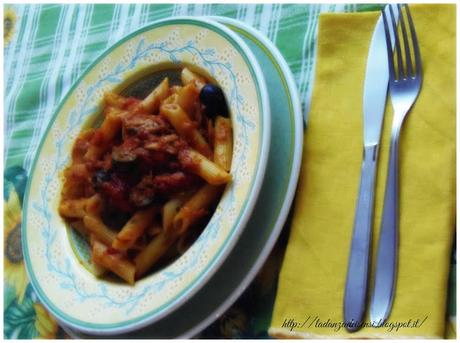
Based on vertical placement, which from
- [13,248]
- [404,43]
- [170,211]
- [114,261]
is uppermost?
[404,43]

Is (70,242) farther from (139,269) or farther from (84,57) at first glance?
(84,57)

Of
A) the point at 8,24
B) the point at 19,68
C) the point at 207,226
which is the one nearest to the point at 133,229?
the point at 207,226

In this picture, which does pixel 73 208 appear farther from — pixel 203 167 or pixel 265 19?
pixel 265 19

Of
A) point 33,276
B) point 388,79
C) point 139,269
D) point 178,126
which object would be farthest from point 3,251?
point 388,79

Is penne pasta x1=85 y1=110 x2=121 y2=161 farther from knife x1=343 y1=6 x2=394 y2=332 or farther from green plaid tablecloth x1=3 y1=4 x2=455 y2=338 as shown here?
knife x1=343 y1=6 x2=394 y2=332

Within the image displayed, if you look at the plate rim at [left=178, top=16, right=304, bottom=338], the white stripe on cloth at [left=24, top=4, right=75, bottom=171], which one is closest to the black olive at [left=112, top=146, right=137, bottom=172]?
the plate rim at [left=178, top=16, right=304, bottom=338]

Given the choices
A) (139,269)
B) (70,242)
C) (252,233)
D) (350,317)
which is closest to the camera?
(350,317)
